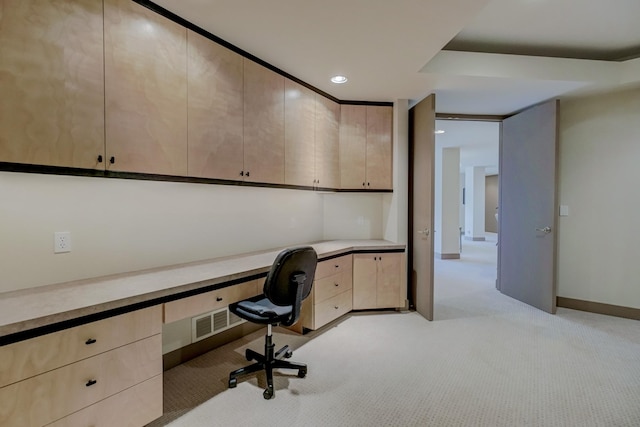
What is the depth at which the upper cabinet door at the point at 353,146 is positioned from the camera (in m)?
3.65

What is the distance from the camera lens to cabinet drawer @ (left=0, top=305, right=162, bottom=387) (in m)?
1.17

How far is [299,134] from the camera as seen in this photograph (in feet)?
10.0

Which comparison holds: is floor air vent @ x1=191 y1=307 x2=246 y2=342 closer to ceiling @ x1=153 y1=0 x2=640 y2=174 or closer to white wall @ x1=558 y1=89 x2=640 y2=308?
ceiling @ x1=153 y1=0 x2=640 y2=174

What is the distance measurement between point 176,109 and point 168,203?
2.34ft

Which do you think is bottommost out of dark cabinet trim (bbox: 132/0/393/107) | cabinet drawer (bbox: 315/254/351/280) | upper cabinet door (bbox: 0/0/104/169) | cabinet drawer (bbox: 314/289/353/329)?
cabinet drawer (bbox: 314/289/353/329)

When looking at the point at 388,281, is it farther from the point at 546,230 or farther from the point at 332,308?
the point at 546,230

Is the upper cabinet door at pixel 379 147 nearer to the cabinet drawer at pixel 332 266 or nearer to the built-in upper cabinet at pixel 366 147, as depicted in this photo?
the built-in upper cabinet at pixel 366 147

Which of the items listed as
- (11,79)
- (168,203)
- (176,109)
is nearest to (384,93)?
(176,109)

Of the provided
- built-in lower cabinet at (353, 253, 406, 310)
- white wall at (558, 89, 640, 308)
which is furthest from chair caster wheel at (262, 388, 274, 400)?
white wall at (558, 89, 640, 308)

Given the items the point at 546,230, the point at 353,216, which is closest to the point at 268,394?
the point at 353,216

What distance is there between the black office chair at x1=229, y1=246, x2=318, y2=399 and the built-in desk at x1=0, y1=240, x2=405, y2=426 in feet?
1.16

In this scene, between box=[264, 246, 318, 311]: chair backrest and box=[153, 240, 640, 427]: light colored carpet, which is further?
box=[264, 246, 318, 311]: chair backrest

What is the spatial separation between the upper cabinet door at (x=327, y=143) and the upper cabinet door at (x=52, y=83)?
2.03 meters

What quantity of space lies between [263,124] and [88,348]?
6.35ft
